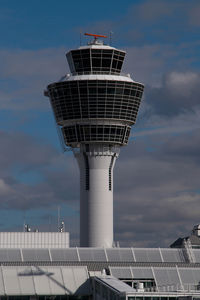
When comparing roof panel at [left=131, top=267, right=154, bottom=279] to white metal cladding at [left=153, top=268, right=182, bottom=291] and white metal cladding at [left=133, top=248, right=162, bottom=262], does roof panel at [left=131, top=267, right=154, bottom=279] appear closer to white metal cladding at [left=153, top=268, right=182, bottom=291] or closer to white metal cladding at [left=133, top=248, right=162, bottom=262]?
white metal cladding at [left=153, top=268, right=182, bottom=291]

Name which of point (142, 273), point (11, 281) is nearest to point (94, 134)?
point (142, 273)

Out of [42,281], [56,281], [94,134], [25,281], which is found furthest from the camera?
[94,134]

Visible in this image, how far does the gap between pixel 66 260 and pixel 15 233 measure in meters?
20.9

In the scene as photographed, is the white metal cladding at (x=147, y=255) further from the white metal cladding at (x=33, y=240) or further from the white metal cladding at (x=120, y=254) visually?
the white metal cladding at (x=33, y=240)

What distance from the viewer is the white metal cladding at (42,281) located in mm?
123312

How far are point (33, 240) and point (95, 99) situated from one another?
3699 cm

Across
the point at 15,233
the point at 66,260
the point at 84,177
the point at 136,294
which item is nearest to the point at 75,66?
the point at 84,177

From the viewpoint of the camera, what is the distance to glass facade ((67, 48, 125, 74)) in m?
174

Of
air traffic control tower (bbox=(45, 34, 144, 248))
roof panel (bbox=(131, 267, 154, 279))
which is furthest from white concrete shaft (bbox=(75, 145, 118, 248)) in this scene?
roof panel (bbox=(131, 267, 154, 279))

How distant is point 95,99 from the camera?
17100 cm

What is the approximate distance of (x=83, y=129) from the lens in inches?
6777

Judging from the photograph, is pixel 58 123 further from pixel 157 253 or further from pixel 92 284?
pixel 92 284

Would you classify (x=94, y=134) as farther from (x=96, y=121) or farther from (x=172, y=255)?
(x=172, y=255)

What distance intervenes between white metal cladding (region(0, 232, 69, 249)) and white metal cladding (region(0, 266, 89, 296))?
84.2ft
